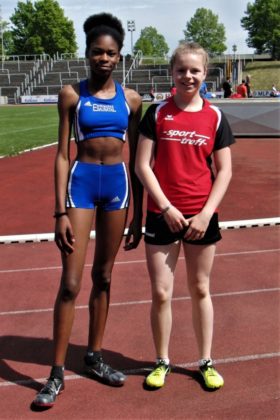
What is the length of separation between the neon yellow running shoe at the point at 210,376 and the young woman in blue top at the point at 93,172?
51 centimetres

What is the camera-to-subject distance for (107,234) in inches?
133

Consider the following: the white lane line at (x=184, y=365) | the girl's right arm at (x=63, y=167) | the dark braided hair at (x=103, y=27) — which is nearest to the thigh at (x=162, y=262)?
the girl's right arm at (x=63, y=167)

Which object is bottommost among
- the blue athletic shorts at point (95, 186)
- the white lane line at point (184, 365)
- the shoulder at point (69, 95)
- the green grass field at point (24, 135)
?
the green grass field at point (24, 135)

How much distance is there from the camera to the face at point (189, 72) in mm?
3045

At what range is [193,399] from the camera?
3232 millimetres

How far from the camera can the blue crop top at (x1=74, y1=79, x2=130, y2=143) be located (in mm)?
3150

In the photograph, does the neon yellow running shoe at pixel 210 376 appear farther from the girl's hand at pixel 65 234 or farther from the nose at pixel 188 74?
the nose at pixel 188 74

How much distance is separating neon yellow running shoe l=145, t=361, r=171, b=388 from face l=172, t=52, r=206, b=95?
169cm

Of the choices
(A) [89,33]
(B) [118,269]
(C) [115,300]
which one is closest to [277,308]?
(C) [115,300]

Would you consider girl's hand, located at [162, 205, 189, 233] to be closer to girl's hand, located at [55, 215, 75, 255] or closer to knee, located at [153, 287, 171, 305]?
knee, located at [153, 287, 171, 305]

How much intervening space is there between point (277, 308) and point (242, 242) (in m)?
2.03

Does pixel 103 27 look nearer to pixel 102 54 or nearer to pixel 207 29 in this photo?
pixel 102 54

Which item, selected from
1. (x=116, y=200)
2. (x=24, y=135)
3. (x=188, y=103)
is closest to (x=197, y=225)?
(x=116, y=200)

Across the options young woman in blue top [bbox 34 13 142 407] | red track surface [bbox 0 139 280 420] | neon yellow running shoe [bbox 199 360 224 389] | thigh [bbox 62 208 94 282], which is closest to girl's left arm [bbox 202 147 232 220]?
young woman in blue top [bbox 34 13 142 407]
